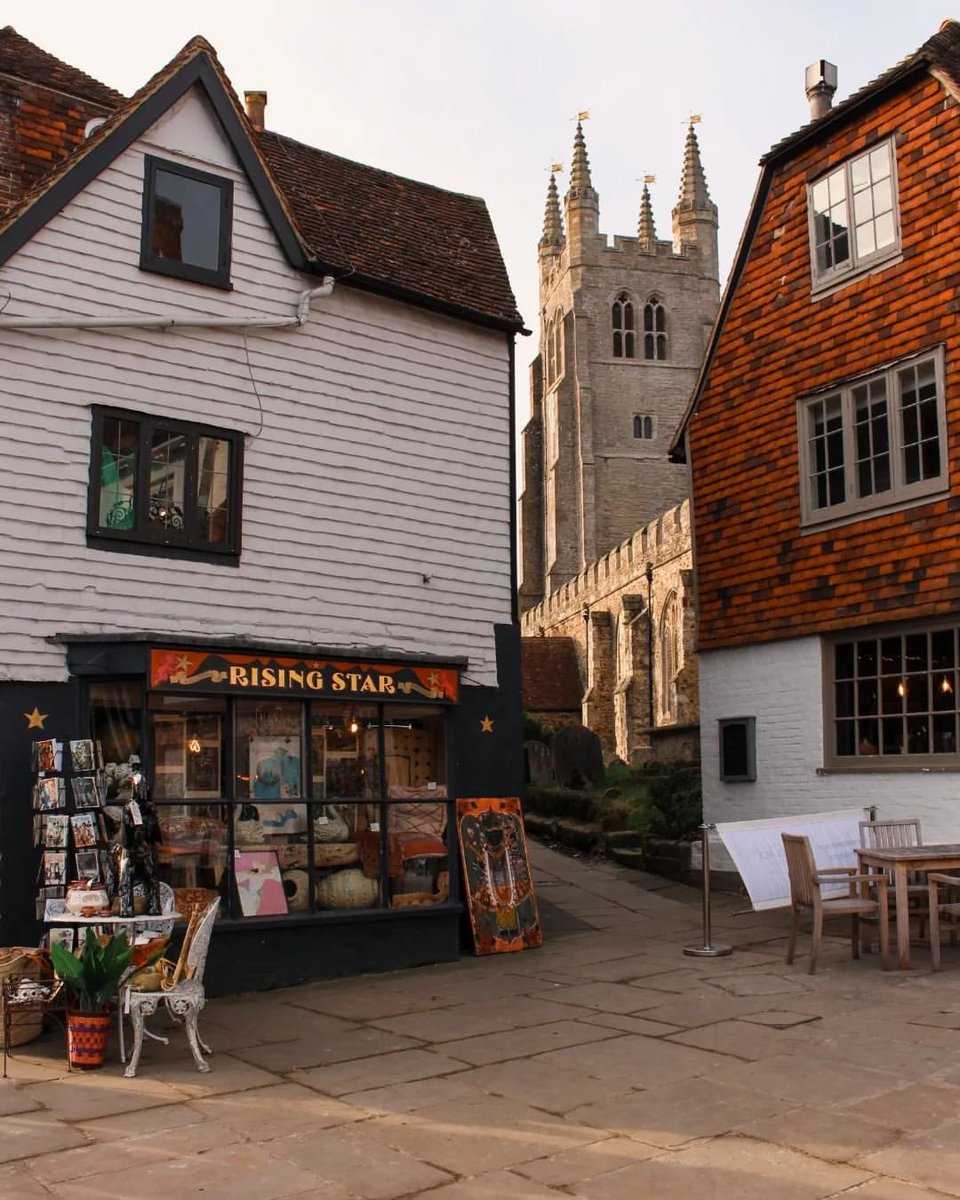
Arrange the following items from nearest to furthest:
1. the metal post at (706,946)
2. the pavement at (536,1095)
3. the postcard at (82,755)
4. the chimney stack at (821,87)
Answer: the pavement at (536,1095) → the postcard at (82,755) → the metal post at (706,946) → the chimney stack at (821,87)

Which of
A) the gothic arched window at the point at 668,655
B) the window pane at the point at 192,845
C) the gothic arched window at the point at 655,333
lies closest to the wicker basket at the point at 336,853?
the window pane at the point at 192,845

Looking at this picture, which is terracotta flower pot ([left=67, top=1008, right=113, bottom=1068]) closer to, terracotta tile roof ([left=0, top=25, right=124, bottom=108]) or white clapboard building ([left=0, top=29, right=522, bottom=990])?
white clapboard building ([left=0, top=29, right=522, bottom=990])

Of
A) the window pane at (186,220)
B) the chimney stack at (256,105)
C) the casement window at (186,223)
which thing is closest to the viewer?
the casement window at (186,223)

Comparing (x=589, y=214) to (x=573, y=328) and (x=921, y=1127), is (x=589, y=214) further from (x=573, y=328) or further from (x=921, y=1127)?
(x=921, y=1127)

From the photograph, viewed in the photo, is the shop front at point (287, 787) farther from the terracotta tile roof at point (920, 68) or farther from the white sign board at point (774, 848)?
the terracotta tile roof at point (920, 68)

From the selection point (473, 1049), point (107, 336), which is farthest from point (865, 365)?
point (473, 1049)

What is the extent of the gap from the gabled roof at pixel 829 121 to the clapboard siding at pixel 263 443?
3.78m

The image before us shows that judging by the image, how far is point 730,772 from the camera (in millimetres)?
15469

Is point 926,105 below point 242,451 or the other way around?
the other way around

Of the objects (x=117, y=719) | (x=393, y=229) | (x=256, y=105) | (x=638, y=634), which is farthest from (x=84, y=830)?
(x=638, y=634)

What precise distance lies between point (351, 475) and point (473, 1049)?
6.09 meters

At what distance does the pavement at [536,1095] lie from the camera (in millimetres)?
5523

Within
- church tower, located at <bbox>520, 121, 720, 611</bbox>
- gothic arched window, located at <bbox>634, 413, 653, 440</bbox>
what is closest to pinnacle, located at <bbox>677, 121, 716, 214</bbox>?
church tower, located at <bbox>520, 121, 720, 611</bbox>

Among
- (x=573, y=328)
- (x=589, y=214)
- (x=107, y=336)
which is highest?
(x=589, y=214)
